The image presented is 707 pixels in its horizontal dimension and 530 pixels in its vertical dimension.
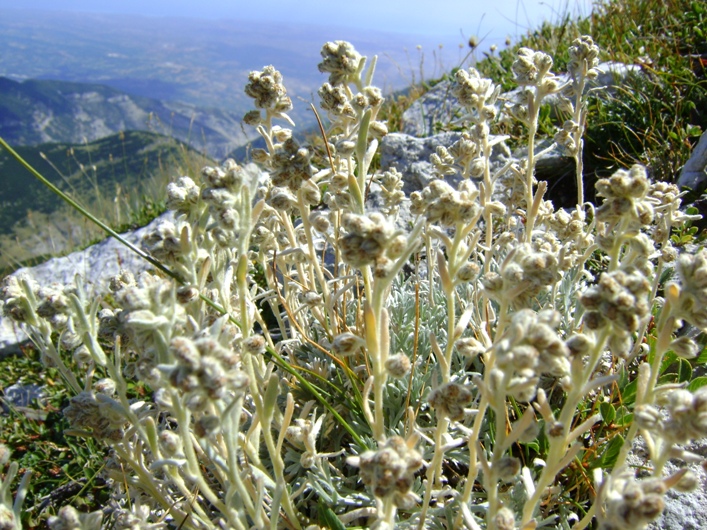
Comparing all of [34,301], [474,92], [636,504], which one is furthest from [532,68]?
[34,301]

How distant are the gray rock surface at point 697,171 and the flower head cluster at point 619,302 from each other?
2892 millimetres

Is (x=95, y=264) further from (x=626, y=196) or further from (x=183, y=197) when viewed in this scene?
(x=626, y=196)

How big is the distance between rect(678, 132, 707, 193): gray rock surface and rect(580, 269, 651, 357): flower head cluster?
114 inches

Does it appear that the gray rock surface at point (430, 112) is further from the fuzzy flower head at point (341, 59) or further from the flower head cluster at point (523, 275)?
the flower head cluster at point (523, 275)

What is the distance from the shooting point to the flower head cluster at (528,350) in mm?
886

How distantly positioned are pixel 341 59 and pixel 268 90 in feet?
1.04

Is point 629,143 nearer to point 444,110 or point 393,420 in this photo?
point 444,110

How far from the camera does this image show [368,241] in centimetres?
103

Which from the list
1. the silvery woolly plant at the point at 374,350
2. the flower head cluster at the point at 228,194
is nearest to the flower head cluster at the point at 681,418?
the silvery woolly plant at the point at 374,350

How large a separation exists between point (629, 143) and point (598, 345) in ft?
12.3

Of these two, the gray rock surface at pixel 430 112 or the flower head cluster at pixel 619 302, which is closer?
the flower head cluster at pixel 619 302

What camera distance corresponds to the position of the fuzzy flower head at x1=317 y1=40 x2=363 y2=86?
1.56 meters

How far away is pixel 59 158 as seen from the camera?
37.7 meters

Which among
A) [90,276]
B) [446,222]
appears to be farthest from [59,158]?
[446,222]
